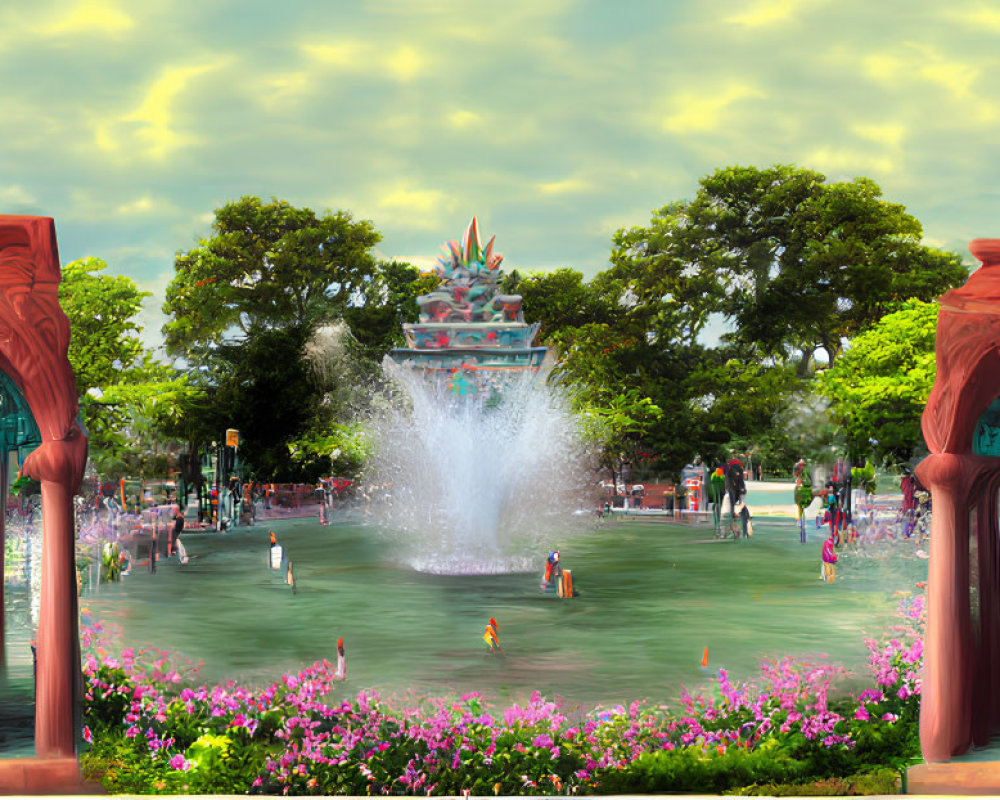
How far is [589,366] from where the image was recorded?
50250mm

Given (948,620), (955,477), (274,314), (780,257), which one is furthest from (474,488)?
(274,314)

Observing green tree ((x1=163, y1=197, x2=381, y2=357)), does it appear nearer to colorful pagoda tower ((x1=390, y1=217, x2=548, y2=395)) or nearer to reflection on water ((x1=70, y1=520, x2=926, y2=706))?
colorful pagoda tower ((x1=390, y1=217, x2=548, y2=395))

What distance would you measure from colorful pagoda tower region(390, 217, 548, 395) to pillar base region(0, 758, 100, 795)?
26.8 meters

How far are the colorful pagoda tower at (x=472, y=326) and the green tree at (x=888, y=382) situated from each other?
33.5 ft

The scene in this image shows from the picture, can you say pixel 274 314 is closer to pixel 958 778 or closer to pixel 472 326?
pixel 472 326

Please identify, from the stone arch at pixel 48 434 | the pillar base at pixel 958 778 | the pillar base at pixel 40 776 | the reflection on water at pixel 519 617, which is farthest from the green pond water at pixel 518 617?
Result: the pillar base at pixel 958 778

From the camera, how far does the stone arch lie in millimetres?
8875

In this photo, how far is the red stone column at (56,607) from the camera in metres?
8.91

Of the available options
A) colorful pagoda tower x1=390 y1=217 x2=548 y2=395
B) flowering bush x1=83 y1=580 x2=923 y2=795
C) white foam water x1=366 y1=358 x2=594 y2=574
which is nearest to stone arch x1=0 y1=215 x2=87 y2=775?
flowering bush x1=83 y1=580 x2=923 y2=795

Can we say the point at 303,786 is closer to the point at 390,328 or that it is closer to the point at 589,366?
the point at 589,366

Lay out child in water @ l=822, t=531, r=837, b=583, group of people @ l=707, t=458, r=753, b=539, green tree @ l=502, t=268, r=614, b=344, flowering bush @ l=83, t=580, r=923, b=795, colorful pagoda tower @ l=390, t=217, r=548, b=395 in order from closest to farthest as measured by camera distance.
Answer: flowering bush @ l=83, t=580, r=923, b=795
child in water @ l=822, t=531, r=837, b=583
group of people @ l=707, t=458, r=753, b=539
colorful pagoda tower @ l=390, t=217, r=548, b=395
green tree @ l=502, t=268, r=614, b=344

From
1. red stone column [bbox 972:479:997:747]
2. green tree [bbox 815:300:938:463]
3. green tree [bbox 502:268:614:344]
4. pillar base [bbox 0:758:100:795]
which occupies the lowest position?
pillar base [bbox 0:758:100:795]

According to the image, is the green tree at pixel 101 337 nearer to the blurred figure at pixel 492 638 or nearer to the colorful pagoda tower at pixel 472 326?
the colorful pagoda tower at pixel 472 326

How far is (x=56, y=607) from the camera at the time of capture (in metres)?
8.92
